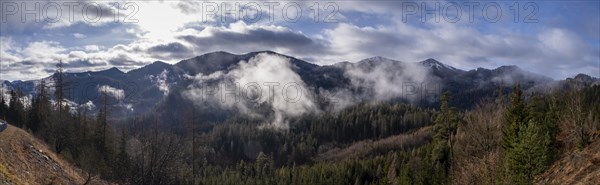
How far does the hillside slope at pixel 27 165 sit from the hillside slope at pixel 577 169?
45.1 meters

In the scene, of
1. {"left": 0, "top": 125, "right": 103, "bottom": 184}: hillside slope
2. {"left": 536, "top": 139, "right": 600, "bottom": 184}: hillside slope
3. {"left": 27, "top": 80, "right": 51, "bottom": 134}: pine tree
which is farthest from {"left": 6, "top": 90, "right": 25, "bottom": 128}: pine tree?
{"left": 536, "top": 139, "right": 600, "bottom": 184}: hillside slope

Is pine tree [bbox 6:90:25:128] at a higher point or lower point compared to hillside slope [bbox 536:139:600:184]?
higher

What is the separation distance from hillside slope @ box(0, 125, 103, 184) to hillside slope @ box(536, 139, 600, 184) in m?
45.1

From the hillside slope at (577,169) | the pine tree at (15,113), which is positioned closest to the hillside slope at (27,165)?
the pine tree at (15,113)

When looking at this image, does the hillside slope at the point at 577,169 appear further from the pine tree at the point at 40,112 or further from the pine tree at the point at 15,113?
the pine tree at the point at 15,113

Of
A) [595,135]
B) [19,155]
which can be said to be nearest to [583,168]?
[595,135]

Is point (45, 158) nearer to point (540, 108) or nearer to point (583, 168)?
point (583, 168)

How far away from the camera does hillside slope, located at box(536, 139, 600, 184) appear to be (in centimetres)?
3900

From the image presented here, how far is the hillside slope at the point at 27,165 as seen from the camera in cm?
3677

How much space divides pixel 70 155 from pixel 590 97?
587 feet

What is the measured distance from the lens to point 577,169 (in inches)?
1700

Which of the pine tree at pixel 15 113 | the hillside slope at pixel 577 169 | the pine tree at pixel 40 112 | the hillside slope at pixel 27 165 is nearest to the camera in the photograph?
the hillside slope at pixel 27 165

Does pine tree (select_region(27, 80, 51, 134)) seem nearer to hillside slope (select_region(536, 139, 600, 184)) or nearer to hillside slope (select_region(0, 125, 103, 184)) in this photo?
hillside slope (select_region(0, 125, 103, 184))

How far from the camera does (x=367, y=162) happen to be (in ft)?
456
